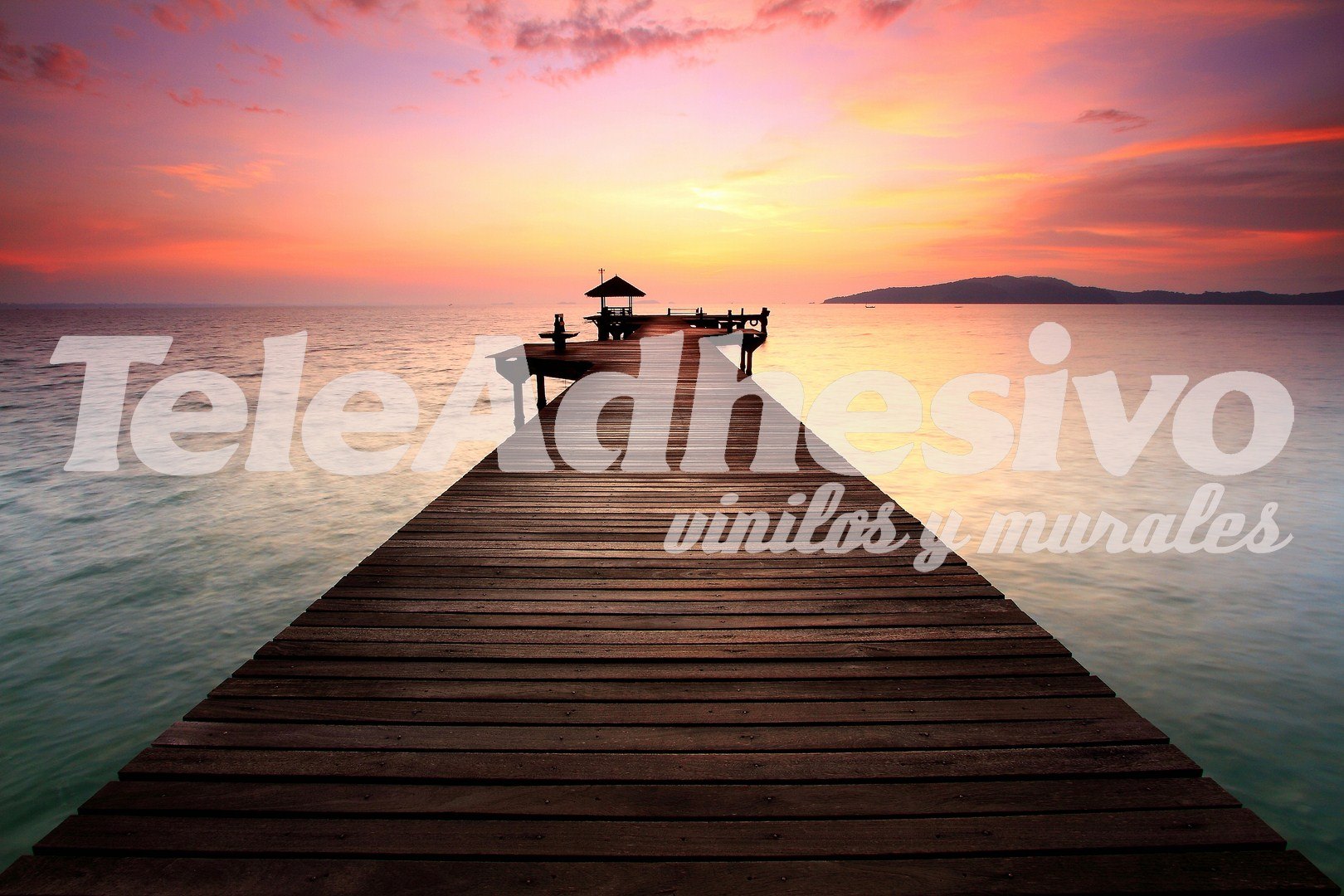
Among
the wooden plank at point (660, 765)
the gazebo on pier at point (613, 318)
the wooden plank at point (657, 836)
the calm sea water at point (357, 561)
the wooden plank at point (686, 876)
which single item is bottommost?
the calm sea water at point (357, 561)

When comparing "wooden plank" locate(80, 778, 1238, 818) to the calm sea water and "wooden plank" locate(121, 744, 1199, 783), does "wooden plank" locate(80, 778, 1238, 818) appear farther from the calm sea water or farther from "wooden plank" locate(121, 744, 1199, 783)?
the calm sea water

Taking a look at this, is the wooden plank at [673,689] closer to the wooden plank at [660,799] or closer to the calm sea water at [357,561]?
the wooden plank at [660,799]

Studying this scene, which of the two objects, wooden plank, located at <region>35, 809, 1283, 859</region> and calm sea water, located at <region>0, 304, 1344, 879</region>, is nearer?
wooden plank, located at <region>35, 809, 1283, 859</region>

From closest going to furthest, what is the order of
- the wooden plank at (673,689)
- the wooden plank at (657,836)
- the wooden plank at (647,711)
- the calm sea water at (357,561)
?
the wooden plank at (657,836), the wooden plank at (647,711), the wooden plank at (673,689), the calm sea water at (357,561)

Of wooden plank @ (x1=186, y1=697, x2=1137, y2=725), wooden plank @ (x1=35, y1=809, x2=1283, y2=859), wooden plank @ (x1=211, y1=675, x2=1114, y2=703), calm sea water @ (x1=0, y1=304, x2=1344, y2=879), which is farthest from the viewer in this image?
calm sea water @ (x1=0, y1=304, x2=1344, y2=879)

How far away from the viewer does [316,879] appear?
1.80m

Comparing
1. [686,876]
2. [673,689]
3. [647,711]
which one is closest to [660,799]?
[686,876]

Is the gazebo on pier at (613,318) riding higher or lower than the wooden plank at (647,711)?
higher

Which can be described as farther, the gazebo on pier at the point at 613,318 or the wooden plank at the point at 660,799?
the gazebo on pier at the point at 613,318

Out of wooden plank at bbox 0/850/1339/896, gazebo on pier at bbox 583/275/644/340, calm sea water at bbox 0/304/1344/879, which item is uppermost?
gazebo on pier at bbox 583/275/644/340

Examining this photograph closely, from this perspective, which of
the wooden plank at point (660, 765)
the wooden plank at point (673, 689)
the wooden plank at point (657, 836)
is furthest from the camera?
the wooden plank at point (673, 689)

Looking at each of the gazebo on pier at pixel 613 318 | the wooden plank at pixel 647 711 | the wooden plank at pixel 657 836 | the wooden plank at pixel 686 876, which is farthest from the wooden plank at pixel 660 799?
the gazebo on pier at pixel 613 318

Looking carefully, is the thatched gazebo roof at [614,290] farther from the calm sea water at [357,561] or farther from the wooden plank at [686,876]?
the wooden plank at [686,876]

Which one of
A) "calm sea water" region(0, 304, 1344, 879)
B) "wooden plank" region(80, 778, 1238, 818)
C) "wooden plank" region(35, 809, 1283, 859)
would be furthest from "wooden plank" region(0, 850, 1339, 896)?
"calm sea water" region(0, 304, 1344, 879)
